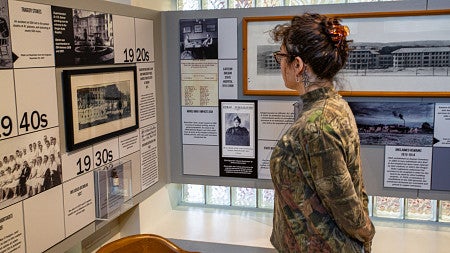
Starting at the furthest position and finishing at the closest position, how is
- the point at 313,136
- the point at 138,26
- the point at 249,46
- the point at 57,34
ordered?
the point at 249,46, the point at 138,26, the point at 57,34, the point at 313,136

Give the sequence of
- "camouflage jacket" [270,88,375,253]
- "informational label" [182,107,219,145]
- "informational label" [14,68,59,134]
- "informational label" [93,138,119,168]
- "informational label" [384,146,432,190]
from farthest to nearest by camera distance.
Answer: "informational label" [182,107,219,145], "informational label" [384,146,432,190], "informational label" [93,138,119,168], "informational label" [14,68,59,134], "camouflage jacket" [270,88,375,253]

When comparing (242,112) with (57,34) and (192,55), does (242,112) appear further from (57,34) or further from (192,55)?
(57,34)

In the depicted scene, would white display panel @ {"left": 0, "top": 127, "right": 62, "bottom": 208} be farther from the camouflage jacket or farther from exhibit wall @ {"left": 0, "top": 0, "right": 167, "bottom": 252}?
the camouflage jacket

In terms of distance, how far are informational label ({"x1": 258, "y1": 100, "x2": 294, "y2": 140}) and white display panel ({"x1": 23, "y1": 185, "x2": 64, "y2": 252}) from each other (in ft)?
3.77

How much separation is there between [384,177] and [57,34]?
1.69 m

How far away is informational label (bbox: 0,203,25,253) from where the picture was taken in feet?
4.50

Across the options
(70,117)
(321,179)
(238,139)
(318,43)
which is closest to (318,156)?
(321,179)

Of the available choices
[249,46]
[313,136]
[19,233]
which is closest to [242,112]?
[249,46]

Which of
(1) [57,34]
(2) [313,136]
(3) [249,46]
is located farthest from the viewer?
(3) [249,46]

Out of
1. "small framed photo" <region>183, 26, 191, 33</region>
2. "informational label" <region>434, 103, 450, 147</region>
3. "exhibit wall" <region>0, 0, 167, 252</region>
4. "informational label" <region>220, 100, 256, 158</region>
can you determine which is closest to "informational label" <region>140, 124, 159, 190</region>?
"exhibit wall" <region>0, 0, 167, 252</region>

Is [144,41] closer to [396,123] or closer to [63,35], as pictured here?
[63,35]

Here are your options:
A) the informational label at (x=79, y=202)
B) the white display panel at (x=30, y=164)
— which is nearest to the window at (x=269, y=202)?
the informational label at (x=79, y=202)

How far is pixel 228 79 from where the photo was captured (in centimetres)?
246

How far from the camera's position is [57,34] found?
5.26 ft
